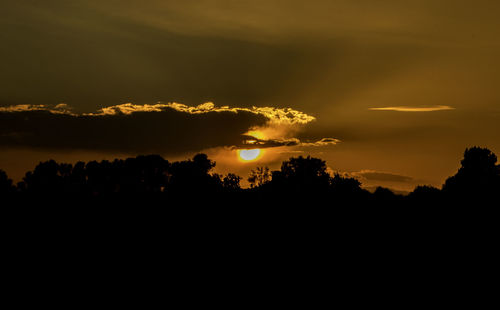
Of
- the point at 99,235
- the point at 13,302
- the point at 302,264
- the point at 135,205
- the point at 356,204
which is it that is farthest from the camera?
the point at 135,205

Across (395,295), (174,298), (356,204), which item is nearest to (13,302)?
(174,298)

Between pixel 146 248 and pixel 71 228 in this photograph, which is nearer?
pixel 146 248

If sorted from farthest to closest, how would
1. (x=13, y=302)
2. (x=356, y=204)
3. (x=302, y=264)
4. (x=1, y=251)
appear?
1. (x=356, y=204)
2. (x=1, y=251)
3. (x=302, y=264)
4. (x=13, y=302)

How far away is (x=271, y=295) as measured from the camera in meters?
58.3

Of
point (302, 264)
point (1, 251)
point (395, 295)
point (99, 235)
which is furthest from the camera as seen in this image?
point (99, 235)

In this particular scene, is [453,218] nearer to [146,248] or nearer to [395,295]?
[395,295]

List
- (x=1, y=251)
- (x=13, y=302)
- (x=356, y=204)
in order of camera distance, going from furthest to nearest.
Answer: (x=356, y=204) → (x=1, y=251) → (x=13, y=302)

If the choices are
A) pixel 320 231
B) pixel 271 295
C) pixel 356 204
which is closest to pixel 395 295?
pixel 271 295

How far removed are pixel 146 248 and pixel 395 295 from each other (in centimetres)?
3586

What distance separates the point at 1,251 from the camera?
3000 inches

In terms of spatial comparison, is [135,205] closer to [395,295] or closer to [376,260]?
[376,260]

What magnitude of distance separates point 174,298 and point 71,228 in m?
41.0

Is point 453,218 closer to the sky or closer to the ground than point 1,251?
closer to the sky

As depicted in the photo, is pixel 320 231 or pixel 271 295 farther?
pixel 320 231
